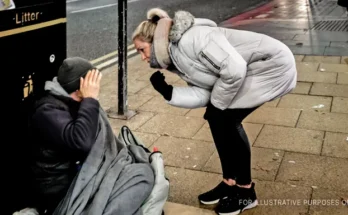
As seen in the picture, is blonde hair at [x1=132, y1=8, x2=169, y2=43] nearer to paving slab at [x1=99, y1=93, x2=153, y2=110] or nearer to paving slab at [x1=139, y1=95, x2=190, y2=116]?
paving slab at [x1=139, y1=95, x2=190, y2=116]

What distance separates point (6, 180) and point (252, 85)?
1.65 meters

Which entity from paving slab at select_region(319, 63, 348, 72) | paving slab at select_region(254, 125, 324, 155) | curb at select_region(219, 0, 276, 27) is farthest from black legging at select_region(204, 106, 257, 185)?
curb at select_region(219, 0, 276, 27)

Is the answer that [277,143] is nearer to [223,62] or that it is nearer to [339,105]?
[339,105]

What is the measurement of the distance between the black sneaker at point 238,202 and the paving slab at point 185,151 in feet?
2.43

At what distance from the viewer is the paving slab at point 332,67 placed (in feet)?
24.3

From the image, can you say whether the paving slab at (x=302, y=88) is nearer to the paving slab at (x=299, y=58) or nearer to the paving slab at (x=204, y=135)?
the paving slab at (x=299, y=58)

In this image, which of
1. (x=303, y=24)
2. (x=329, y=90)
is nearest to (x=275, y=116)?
A: (x=329, y=90)

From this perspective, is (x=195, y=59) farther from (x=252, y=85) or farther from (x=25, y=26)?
(x=25, y=26)

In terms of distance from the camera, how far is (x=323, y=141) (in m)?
4.88

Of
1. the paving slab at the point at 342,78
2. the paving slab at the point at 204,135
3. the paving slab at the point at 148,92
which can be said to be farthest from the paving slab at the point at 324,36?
the paving slab at the point at 204,135

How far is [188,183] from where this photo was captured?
4.11m

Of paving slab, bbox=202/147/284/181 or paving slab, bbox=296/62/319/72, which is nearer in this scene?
paving slab, bbox=202/147/284/181

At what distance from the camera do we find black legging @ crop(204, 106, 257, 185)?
3453 millimetres

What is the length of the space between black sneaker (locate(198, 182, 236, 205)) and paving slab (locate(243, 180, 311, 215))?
0.63ft
